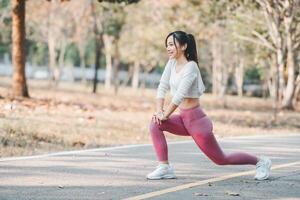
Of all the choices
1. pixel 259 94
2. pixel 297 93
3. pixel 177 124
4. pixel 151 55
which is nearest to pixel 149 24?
pixel 151 55

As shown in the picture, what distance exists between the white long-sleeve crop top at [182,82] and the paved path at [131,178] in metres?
0.97

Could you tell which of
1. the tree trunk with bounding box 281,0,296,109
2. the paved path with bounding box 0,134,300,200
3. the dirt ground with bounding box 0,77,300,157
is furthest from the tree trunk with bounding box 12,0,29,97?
the tree trunk with bounding box 281,0,296,109

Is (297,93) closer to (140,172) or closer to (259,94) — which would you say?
(140,172)

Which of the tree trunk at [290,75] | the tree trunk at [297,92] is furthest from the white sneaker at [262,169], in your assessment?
the tree trunk at [297,92]

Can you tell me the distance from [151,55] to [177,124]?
41.8 meters

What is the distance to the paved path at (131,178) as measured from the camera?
6.66m

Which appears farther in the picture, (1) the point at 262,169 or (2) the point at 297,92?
(2) the point at 297,92

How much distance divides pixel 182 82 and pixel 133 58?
146 feet

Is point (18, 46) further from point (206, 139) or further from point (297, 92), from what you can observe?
point (297, 92)

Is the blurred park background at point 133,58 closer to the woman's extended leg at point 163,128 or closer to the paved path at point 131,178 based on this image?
the paved path at point 131,178

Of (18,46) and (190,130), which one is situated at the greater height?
(18,46)

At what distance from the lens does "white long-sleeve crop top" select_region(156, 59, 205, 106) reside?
7.18 m

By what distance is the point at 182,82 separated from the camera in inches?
283

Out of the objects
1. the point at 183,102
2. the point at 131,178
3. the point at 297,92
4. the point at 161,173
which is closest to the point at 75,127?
the point at 131,178
